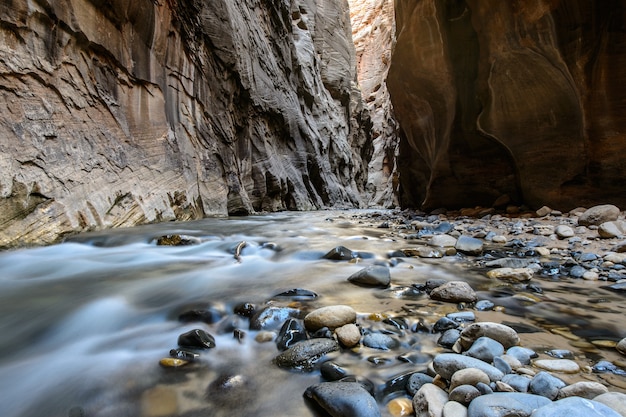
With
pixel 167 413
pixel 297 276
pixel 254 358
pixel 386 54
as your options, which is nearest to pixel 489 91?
pixel 297 276

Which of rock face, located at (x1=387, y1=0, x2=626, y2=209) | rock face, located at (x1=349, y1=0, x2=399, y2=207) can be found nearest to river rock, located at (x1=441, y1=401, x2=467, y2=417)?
rock face, located at (x1=387, y1=0, x2=626, y2=209)

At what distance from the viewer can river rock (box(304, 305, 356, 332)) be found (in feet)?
6.03

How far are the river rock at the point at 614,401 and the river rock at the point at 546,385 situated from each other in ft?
0.40

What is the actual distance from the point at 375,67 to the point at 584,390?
46005 mm

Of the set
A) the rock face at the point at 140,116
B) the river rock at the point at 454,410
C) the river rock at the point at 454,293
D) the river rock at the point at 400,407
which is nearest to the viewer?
the river rock at the point at 454,410

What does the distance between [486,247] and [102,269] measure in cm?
443

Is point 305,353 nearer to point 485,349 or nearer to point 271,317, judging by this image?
point 271,317

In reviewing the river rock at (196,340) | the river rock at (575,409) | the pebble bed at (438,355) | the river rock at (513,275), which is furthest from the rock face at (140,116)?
the river rock at (513,275)

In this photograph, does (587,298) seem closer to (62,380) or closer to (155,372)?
(155,372)

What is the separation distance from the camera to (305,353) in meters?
1.57

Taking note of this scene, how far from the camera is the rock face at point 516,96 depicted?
490 cm

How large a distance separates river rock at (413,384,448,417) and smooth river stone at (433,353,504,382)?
91 mm

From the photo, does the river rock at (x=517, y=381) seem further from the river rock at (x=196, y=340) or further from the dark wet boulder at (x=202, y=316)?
the dark wet boulder at (x=202, y=316)

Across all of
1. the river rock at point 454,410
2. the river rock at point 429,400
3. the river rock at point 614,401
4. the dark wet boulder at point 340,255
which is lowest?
the dark wet boulder at point 340,255
